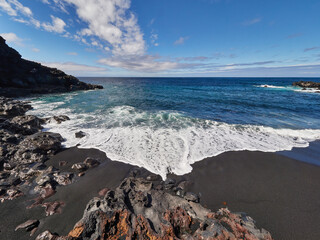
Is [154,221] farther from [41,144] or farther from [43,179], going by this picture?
[41,144]

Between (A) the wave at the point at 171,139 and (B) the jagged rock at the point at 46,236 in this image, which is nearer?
(B) the jagged rock at the point at 46,236

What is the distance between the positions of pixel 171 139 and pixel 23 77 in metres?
54.6

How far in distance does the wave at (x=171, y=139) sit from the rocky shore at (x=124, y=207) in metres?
1.55

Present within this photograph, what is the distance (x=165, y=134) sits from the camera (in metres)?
11.9

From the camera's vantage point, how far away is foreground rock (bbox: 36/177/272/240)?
3.76 meters

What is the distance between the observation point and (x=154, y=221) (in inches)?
170

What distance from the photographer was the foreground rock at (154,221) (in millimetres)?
3756

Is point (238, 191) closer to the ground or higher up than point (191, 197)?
closer to the ground

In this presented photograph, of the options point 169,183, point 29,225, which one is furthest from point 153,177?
point 29,225

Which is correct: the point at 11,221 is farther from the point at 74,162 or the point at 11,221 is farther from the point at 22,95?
the point at 22,95

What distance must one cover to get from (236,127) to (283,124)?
6229 mm

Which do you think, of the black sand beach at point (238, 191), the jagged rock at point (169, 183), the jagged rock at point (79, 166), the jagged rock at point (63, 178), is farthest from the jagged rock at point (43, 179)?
the jagged rock at point (169, 183)

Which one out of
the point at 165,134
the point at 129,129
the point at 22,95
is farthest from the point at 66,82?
the point at 165,134

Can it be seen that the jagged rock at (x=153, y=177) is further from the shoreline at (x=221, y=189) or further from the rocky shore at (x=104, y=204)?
the shoreline at (x=221, y=189)
